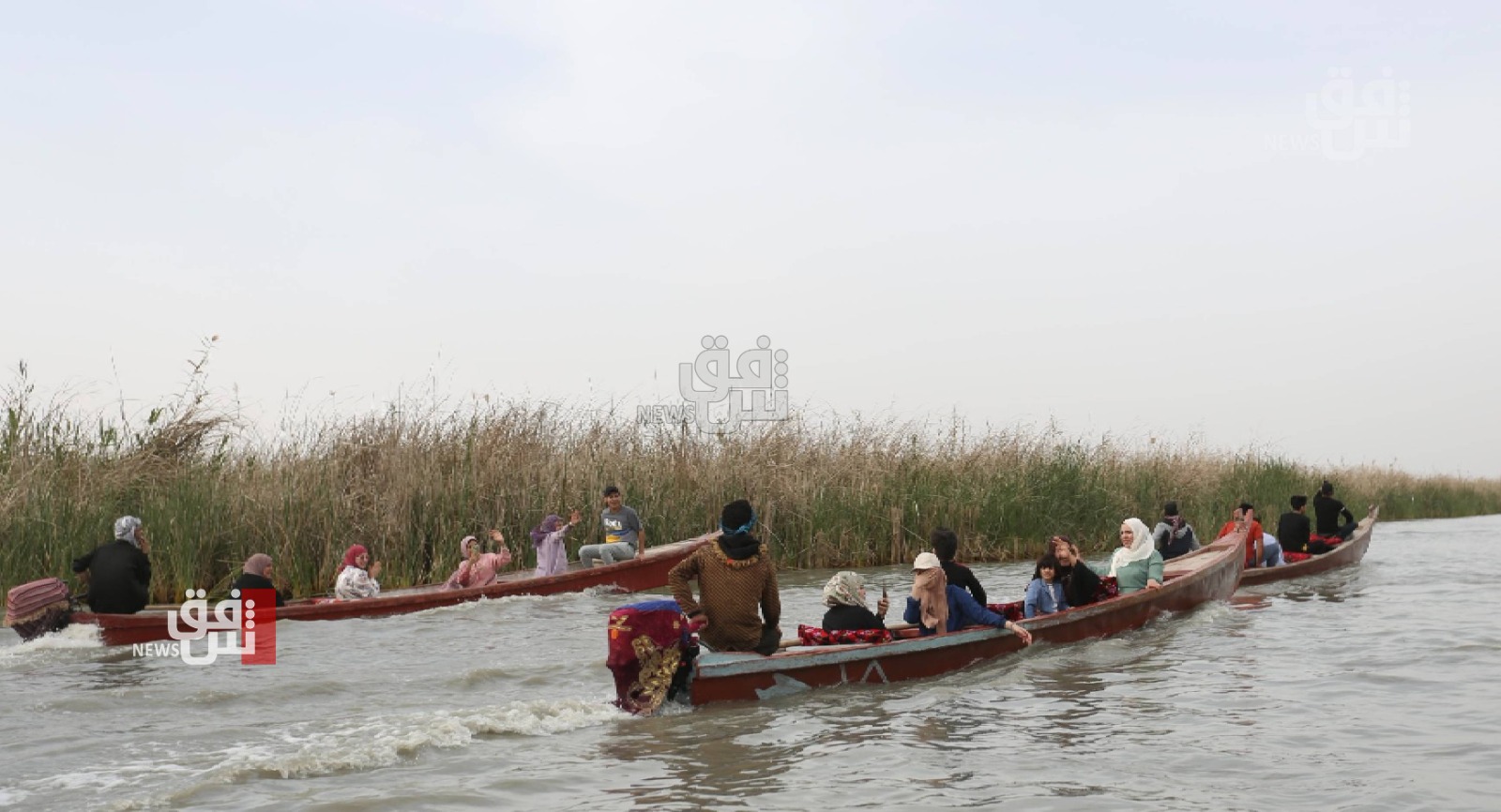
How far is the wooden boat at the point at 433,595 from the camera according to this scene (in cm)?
1170

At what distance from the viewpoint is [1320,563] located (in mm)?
18172

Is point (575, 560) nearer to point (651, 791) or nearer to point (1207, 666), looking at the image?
point (1207, 666)

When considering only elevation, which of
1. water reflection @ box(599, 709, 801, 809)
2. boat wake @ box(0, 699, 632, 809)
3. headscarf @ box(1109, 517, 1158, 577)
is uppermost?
headscarf @ box(1109, 517, 1158, 577)

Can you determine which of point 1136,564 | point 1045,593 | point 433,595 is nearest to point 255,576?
point 433,595

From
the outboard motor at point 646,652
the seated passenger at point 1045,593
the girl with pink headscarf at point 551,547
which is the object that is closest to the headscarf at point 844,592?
the outboard motor at point 646,652

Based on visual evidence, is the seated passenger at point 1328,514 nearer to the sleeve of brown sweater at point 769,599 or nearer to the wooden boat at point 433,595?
the wooden boat at point 433,595

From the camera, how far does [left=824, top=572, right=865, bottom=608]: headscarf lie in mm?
9867

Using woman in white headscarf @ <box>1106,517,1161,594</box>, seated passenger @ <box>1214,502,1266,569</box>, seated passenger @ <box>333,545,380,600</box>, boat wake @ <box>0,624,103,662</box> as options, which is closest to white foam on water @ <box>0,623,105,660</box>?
boat wake @ <box>0,624,103,662</box>

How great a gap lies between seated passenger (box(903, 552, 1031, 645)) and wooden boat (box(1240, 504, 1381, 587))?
7.29m

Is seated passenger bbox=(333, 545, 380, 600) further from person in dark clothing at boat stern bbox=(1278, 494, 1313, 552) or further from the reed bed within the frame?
person in dark clothing at boat stern bbox=(1278, 494, 1313, 552)

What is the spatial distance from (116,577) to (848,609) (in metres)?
7.13

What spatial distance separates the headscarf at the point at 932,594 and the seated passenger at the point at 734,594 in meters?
1.52

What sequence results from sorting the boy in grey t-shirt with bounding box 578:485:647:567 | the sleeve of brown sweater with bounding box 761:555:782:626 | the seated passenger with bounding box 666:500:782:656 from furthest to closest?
the boy in grey t-shirt with bounding box 578:485:647:567, the sleeve of brown sweater with bounding box 761:555:782:626, the seated passenger with bounding box 666:500:782:656

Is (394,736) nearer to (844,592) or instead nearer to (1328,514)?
(844,592)
